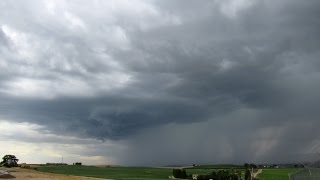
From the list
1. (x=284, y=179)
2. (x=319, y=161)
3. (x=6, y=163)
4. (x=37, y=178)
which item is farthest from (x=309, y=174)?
(x=6, y=163)

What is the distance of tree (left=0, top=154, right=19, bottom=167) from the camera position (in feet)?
629

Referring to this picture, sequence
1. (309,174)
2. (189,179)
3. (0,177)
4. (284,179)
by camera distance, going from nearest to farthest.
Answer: (309,174), (0,177), (284,179), (189,179)

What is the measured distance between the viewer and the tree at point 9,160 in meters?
192

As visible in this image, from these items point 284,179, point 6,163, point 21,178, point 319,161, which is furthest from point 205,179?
point 319,161

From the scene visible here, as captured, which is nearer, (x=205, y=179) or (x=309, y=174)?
(x=309, y=174)

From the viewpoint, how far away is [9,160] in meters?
195

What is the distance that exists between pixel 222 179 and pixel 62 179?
334 feet

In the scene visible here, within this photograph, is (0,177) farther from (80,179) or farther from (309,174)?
(309,174)

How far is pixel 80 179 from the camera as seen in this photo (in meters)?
113

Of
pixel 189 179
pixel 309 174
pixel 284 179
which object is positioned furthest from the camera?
pixel 189 179

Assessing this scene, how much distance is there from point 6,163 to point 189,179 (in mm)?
81547

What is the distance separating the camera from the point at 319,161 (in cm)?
5525

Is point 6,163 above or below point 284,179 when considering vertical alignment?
above

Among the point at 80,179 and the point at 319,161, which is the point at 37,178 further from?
the point at 319,161
